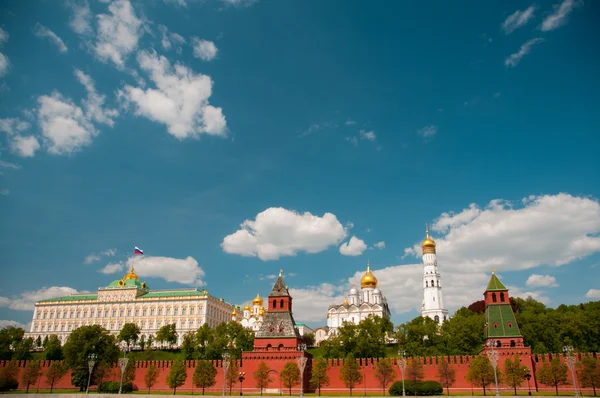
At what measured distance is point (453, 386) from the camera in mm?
48969

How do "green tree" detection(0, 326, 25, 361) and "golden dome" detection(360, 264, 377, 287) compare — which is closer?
"green tree" detection(0, 326, 25, 361)

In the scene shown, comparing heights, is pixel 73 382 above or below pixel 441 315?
below

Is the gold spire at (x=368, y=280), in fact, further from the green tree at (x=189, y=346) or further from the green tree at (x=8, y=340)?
the green tree at (x=8, y=340)

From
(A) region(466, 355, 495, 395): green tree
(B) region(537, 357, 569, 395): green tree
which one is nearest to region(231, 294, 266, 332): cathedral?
(A) region(466, 355, 495, 395): green tree

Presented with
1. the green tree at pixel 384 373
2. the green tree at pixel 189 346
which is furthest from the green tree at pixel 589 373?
the green tree at pixel 189 346

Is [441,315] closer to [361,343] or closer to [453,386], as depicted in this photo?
[361,343]

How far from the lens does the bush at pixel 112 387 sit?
51.0 meters

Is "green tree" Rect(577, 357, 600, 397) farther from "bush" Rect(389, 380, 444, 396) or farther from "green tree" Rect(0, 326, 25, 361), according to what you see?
"green tree" Rect(0, 326, 25, 361)

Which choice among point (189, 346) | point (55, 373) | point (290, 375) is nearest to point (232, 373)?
point (290, 375)

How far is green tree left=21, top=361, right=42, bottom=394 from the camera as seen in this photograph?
56438mm

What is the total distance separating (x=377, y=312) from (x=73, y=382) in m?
64.2

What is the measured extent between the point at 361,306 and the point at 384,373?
56467mm

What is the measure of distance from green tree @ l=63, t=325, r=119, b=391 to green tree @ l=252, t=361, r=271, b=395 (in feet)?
64.3

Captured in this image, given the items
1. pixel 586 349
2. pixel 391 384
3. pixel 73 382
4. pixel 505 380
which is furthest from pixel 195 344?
pixel 586 349
